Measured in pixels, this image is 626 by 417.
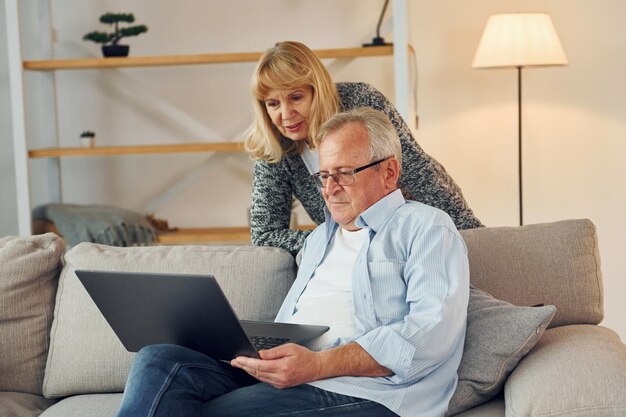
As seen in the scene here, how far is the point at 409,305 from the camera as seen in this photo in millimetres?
2113

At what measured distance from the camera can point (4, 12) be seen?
4.24 m

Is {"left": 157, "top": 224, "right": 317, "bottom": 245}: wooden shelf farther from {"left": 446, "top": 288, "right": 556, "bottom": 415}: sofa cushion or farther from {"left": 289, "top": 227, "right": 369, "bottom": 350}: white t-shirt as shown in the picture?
{"left": 446, "top": 288, "right": 556, "bottom": 415}: sofa cushion

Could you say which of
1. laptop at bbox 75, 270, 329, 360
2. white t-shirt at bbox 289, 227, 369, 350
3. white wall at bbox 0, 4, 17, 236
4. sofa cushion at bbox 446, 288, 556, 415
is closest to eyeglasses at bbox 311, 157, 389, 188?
white t-shirt at bbox 289, 227, 369, 350

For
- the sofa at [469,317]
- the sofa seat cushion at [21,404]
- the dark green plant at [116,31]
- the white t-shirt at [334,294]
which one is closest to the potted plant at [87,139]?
the dark green plant at [116,31]

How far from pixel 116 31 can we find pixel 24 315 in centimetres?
198

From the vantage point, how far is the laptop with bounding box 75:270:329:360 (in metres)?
1.95

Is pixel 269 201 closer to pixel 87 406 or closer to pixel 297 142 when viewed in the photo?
pixel 297 142

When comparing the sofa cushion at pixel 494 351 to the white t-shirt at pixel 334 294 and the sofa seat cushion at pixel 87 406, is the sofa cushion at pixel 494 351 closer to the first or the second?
the white t-shirt at pixel 334 294

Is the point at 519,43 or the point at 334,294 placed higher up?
the point at 519,43

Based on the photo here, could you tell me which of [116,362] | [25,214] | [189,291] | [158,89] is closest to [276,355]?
[189,291]

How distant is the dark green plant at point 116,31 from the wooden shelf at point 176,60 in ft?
0.36

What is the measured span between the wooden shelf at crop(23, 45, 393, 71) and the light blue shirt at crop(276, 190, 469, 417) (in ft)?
6.29

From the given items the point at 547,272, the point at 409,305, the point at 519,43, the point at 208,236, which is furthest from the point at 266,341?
the point at 519,43

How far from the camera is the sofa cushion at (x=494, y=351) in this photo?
6.85ft
